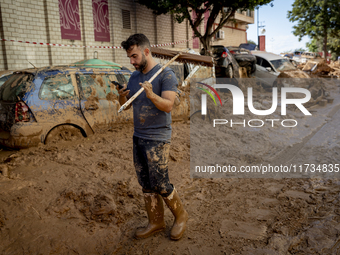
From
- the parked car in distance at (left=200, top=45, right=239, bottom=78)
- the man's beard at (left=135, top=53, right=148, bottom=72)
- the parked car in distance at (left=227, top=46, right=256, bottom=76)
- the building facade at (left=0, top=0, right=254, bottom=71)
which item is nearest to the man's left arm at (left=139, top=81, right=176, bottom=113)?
the man's beard at (left=135, top=53, right=148, bottom=72)

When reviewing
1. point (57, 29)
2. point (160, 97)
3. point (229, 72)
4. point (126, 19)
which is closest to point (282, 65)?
point (229, 72)

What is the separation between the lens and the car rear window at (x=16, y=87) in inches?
210

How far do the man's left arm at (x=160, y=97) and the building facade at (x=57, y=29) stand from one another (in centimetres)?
1054

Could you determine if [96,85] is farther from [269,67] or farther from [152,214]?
[269,67]

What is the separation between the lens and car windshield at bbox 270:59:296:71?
1672 centimetres

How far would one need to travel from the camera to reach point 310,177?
524 cm

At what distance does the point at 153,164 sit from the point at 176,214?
70 cm

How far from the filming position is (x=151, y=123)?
3.09 m

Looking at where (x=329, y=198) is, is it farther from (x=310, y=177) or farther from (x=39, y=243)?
(x=39, y=243)

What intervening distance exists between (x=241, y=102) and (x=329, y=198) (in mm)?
6578

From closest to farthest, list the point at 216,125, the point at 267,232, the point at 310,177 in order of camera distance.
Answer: the point at 267,232 < the point at 310,177 < the point at 216,125

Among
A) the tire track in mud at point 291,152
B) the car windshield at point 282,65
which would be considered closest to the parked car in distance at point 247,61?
the car windshield at point 282,65

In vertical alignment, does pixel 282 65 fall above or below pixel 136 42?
above

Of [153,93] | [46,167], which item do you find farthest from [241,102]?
[153,93]
